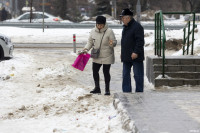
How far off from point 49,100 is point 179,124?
3.69m

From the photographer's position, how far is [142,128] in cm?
477

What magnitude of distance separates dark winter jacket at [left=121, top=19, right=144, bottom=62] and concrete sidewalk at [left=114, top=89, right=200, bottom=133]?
0.75m

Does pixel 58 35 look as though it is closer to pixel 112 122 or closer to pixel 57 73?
pixel 57 73

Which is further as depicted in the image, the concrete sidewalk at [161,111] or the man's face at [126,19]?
the man's face at [126,19]

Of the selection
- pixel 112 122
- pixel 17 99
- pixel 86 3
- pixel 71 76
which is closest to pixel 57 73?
pixel 71 76

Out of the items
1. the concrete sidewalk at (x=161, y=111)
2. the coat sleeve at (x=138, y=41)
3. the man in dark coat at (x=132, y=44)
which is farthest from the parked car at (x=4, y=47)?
the concrete sidewalk at (x=161, y=111)

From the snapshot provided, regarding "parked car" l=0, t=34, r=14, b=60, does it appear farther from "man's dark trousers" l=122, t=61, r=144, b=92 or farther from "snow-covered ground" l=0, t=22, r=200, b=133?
"man's dark trousers" l=122, t=61, r=144, b=92

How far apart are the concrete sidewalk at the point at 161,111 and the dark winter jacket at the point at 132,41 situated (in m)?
0.75

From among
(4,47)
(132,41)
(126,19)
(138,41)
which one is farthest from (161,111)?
(4,47)

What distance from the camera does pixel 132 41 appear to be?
24.8ft

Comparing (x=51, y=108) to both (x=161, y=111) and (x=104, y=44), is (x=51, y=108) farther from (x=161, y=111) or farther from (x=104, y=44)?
(x=161, y=111)

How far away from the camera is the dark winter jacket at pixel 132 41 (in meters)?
7.45

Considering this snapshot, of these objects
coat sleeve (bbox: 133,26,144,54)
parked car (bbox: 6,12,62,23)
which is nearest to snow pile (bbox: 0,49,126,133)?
coat sleeve (bbox: 133,26,144,54)

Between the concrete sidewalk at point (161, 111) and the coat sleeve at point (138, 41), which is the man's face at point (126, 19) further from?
the concrete sidewalk at point (161, 111)
